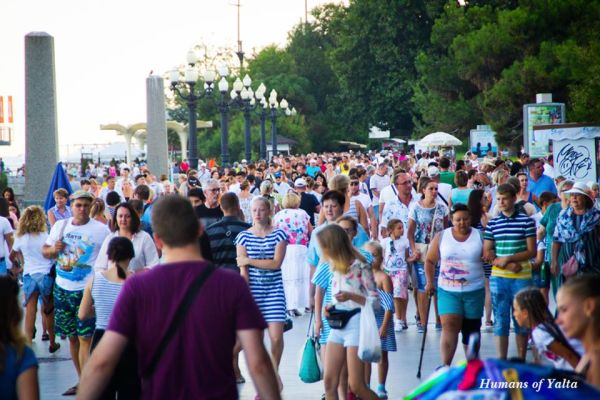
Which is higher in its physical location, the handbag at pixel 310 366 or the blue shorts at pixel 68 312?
the blue shorts at pixel 68 312

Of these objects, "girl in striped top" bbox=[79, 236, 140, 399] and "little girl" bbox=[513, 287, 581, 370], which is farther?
"girl in striped top" bbox=[79, 236, 140, 399]

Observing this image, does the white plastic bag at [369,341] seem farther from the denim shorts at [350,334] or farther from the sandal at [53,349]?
the sandal at [53,349]

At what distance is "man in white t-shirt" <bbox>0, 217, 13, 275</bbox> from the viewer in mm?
13109

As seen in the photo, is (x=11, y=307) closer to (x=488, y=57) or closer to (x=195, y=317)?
(x=195, y=317)

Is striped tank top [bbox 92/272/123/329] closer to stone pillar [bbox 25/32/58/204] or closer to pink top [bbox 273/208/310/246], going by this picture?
pink top [bbox 273/208/310/246]

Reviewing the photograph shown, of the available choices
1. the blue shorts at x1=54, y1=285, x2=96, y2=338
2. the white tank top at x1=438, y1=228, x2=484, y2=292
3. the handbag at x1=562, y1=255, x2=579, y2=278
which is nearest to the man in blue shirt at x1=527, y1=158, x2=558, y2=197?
the handbag at x1=562, y1=255, x2=579, y2=278

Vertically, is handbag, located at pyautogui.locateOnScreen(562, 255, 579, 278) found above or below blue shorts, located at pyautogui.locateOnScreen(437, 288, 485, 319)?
above

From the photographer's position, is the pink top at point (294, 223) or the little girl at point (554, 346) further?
the pink top at point (294, 223)

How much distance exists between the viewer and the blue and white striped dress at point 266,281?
10.4 m

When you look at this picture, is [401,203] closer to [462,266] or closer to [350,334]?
[462,266]

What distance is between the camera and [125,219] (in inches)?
392

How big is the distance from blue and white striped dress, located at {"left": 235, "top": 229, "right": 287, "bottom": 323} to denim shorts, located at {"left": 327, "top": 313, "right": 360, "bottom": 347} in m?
1.78

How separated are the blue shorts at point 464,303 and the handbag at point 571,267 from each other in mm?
1438
